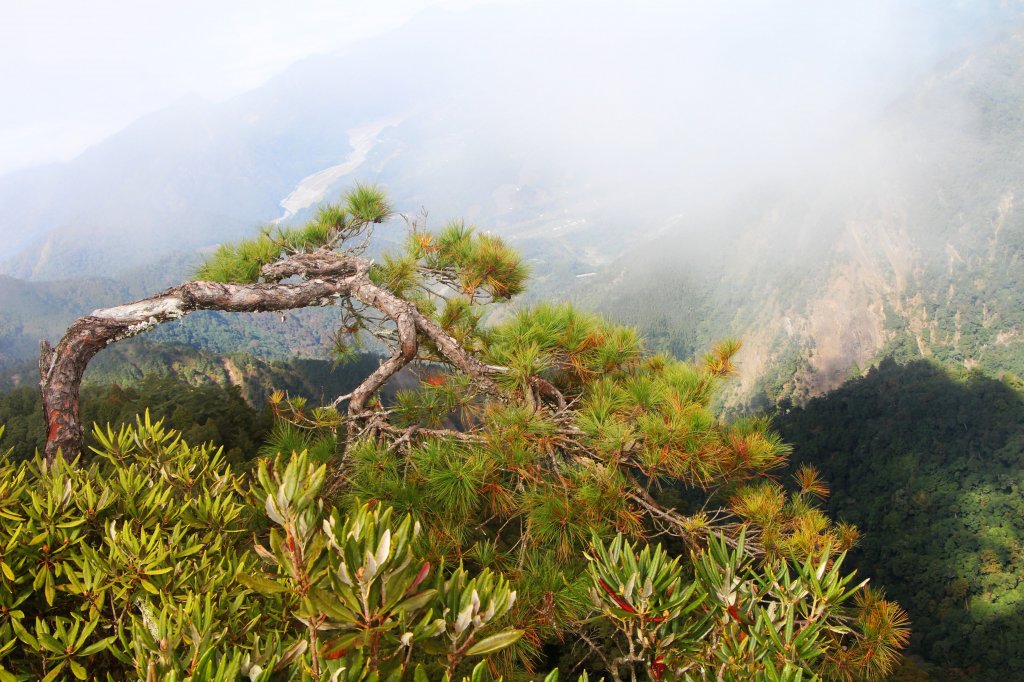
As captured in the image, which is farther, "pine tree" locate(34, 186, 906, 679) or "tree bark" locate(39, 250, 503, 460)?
"tree bark" locate(39, 250, 503, 460)

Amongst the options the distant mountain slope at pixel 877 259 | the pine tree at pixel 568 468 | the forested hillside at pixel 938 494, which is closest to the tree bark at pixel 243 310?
the pine tree at pixel 568 468

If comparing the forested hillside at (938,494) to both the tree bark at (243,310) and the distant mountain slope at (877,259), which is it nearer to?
the distant mountain slope at (877,259)

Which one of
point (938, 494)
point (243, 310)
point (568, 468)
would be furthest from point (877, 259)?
point (243, 310)

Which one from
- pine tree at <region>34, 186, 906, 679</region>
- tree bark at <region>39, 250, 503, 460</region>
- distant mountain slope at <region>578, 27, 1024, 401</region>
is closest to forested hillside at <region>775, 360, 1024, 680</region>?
distant mountain slope at <region>578, 27, 1024, 401</region>

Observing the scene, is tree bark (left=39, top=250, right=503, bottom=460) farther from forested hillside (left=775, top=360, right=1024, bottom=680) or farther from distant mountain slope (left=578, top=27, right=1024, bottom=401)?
distant mountain slope (left=578, top=27, right=1024, bottom=401)

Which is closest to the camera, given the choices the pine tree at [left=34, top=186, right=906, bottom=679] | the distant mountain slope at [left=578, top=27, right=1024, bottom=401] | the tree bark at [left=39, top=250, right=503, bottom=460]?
the pine tree at [left=34, top=186, right=906, bottom=679]

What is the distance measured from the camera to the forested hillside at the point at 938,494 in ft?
141

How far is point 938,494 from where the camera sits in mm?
55906

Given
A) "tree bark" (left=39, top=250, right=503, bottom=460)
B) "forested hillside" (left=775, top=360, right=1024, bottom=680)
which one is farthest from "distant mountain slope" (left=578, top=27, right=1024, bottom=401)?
"tree bark" (left=39, top=250, right=503, bottom=460)

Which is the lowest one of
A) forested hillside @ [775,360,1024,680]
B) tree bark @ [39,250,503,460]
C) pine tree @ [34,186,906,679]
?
forested hillside @ [775,360,1024,680]

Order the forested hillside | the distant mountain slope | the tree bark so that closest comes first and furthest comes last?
the tree bark → the forested hillside → the distant mountain slope

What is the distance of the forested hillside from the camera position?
43.0 meters

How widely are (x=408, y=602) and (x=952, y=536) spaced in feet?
227

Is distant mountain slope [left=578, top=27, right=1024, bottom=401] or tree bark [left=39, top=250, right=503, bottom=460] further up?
tree bark [left=39, top=250, right=503, bottom=460]
